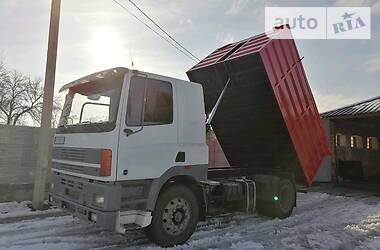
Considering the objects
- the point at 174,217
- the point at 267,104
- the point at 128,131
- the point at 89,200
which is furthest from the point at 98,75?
the point at 267,104

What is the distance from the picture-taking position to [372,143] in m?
19.3

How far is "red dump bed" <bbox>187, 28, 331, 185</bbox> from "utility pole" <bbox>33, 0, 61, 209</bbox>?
3501mm

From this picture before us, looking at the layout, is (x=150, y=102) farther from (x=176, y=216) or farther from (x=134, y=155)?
(x=176, y=216)

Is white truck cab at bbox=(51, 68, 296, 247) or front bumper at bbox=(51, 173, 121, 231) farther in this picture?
white truck cab at bbox=(51, 68, 296, 247)

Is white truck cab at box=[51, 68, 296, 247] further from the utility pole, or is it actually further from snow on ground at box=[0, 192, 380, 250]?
the utility pole

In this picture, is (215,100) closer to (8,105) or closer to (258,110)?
(258,110)

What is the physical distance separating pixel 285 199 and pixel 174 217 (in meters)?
3.38

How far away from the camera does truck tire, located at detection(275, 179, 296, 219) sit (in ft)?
23.9

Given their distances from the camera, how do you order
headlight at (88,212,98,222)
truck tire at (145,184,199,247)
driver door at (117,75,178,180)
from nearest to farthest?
1. headlight at (88,212,98,222)
2. driver door at (117,75,178,180)
3. truck tire at (145,184,199,247)

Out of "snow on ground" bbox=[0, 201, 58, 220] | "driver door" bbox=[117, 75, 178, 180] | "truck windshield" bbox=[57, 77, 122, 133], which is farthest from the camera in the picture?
"snow on ground" bbox=[0, 201, 58, 220]

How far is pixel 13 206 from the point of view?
7.86 m

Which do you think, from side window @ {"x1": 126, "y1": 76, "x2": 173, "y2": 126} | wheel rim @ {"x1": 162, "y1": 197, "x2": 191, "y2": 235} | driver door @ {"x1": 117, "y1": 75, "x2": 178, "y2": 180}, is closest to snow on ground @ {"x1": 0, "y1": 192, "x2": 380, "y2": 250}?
wheel rim @ {"x1": 162, "y1": 197, "x2": 191, "y2": 235}

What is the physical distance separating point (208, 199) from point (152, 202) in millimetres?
1393

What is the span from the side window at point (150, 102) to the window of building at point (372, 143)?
17495 mm
